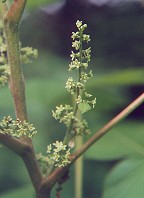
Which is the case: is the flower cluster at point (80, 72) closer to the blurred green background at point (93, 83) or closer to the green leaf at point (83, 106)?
the green leaf at point (83, 106)

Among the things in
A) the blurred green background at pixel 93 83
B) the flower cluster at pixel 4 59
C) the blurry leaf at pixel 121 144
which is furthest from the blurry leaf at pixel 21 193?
the flower cluster at pixel 4 59

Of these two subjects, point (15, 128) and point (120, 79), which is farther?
point (120, 79)

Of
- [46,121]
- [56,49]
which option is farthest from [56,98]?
[56,49]

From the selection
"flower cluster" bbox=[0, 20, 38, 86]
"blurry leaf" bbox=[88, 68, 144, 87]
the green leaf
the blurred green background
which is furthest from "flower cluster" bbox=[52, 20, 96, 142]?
"blurry leaf" bbox=[88, 68, 144, 87]

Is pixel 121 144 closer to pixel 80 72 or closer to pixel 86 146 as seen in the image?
pixel 86 146

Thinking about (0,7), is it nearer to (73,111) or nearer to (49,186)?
(73,111)

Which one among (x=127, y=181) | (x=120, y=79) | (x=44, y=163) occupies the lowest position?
(x=127, y=181)

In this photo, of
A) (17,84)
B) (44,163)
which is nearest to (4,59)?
(17,84)
